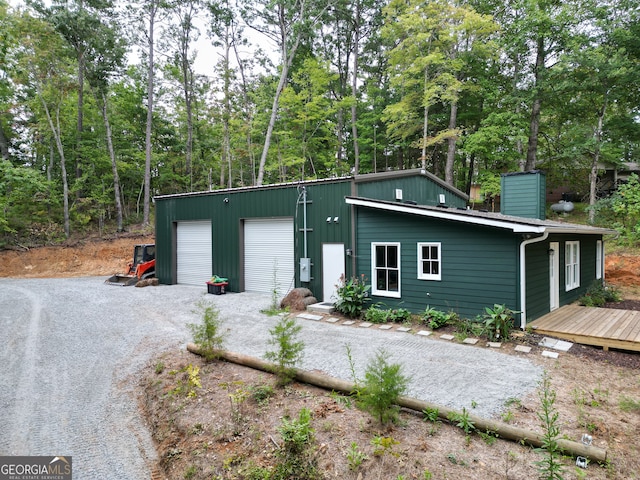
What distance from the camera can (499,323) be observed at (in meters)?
6.73

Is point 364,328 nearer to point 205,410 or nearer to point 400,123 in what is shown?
point 205,410

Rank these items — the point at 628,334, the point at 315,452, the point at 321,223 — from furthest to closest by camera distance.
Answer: the point at 321,223 < the point at 628,334 < the point at 315,452

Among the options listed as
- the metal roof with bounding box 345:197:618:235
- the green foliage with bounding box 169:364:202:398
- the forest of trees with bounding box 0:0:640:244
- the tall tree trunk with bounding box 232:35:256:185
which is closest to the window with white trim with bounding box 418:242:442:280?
the metal roof with bounding box 345:197:618:235

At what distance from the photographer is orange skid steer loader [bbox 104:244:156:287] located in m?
14.6

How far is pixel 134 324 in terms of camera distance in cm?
827

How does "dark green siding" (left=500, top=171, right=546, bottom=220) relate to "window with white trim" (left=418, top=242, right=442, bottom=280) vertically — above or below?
above

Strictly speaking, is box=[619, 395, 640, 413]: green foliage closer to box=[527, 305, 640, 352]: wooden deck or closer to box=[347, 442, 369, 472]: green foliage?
box=[527, 305, 640, 352]: wooden deck

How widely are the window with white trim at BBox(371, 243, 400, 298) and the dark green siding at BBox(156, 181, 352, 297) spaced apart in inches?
31.4

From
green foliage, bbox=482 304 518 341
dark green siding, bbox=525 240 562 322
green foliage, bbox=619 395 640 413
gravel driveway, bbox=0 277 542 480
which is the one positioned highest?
dark green siding, bbox=525 240 562 322

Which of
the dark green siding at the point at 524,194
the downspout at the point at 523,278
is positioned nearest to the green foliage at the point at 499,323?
the downspout at the point at 523,278

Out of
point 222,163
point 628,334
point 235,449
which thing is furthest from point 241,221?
point 222,163

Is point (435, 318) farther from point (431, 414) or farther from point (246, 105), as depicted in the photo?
point (246, 105)

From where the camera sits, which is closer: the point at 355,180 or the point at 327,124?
the point at 355,180

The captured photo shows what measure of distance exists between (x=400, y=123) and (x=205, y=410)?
1681 cm
